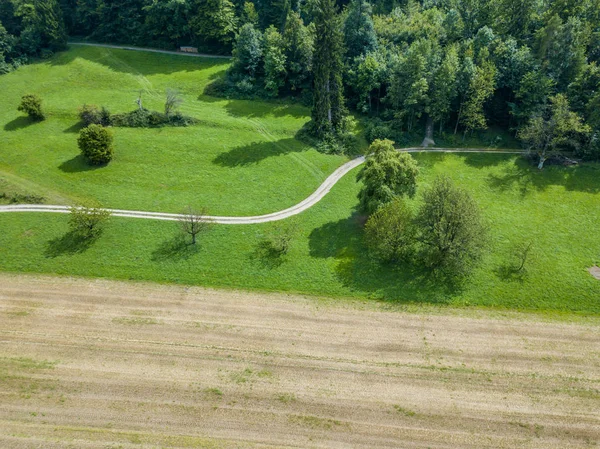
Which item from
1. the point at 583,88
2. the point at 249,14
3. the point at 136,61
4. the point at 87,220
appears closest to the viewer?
the point at 87,220

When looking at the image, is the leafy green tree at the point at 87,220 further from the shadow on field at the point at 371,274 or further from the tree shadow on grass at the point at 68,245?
the shadow on field at the point at 371,274

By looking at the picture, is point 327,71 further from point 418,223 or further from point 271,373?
point 271,373

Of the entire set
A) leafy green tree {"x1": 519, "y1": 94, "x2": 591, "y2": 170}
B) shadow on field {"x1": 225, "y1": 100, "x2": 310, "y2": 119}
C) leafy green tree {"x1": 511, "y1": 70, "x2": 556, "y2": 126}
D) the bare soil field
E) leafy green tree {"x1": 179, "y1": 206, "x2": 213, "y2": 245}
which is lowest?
the bare soil field

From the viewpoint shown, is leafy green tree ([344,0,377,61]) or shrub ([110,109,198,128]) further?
leafy green tree ([344,0,377,61])

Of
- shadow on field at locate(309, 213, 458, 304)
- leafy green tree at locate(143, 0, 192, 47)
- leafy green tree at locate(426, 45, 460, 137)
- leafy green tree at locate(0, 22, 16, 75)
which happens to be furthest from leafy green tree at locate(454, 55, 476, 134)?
leafy green tree at locate(0, 22, 16, 75)

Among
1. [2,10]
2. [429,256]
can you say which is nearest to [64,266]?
[429,256]

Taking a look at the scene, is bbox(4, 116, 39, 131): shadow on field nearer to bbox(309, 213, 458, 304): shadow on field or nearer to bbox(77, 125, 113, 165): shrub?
bbox(77, 125, 113, 165): shrub

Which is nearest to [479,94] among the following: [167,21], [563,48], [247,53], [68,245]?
[563,48]
